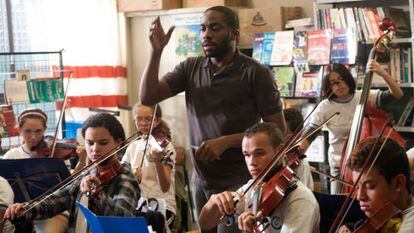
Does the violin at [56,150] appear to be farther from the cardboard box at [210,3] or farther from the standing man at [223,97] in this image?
the cardboard box at [210,3]

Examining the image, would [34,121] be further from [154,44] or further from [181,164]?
[181,164]

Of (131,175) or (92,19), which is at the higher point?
(92,19)

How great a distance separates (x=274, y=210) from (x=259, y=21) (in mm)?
3094

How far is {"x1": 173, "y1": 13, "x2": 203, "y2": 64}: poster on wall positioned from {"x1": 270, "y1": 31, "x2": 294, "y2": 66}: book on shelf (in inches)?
23.6

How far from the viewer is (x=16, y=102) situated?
4.59 meters

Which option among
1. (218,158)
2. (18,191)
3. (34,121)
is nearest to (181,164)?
(34,121)

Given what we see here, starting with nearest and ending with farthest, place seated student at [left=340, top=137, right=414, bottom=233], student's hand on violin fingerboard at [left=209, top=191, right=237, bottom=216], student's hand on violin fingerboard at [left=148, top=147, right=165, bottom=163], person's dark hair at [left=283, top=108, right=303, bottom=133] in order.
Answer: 1. seated student at [left=340, top=137, right=414, bottom=233]
2. student's hand on violin fingerboard at [left=209, top=191, right=237, bottom=216]
3. student's hand on violin fingerboard at [left=148, top=147, right=165, bottom=163]
4. person's dark hair at [left=283, top=108, right=303, bottom=133]

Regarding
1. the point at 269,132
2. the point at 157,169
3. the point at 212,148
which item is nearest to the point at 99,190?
the point at 212,148

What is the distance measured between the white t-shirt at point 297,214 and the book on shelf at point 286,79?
2746 millimetres

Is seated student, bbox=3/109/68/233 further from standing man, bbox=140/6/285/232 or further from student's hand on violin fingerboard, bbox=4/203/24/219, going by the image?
standing man, bbox=140/6/285/232

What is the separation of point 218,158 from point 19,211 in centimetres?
80

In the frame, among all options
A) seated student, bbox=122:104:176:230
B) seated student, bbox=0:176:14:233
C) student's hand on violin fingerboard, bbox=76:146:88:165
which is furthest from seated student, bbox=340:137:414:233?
student's hand on violin fingerboard, bbox=76:146:88:165

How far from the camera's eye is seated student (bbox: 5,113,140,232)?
8.61 ft

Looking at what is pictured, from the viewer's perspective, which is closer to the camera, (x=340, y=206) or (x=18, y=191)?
(x=340, y=206)
